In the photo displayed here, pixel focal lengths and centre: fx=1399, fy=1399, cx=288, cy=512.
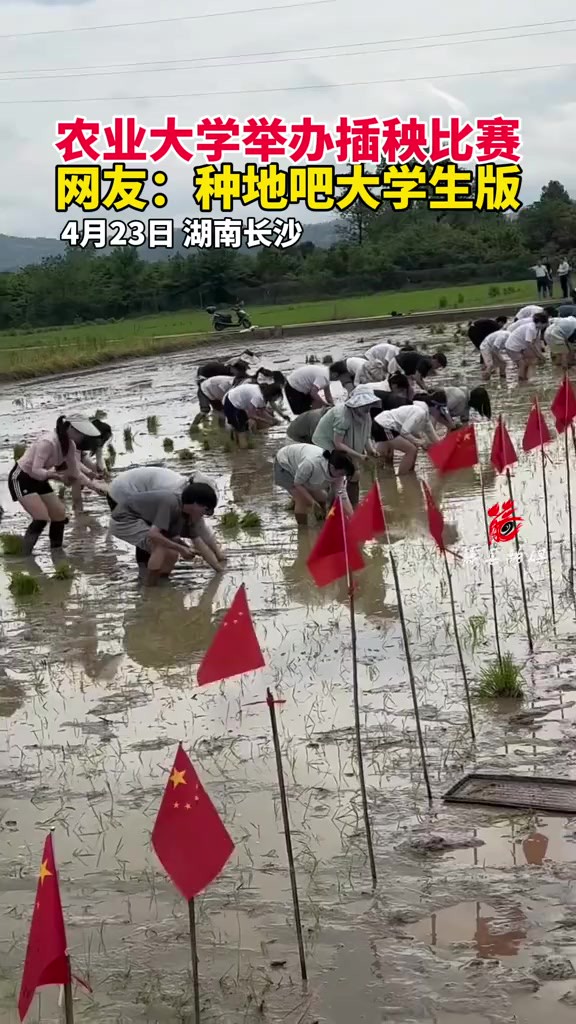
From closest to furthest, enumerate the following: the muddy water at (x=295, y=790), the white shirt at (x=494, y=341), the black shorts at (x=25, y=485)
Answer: the muddy water at (x=295, y=790), the black shorts at (x=25, y=485), the white shirt at (x=494, y=341)

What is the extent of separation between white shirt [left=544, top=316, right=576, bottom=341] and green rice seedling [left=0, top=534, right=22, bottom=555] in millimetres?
10642

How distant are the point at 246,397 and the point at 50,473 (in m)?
5.68

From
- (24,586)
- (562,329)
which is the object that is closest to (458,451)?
(24,586)

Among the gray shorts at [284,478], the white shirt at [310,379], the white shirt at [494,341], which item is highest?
the white shirt at [494,341]

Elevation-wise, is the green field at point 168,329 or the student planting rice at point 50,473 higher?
the green field at point 168,329

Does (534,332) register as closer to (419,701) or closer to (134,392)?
(134,392)

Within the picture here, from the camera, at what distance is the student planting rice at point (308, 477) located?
10.9m

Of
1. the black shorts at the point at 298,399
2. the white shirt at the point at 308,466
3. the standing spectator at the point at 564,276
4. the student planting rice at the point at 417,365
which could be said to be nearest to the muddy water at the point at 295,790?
the white shirt at the point at 308,466

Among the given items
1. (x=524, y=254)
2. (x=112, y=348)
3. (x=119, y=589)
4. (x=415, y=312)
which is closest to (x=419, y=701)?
(x=119, y=589)

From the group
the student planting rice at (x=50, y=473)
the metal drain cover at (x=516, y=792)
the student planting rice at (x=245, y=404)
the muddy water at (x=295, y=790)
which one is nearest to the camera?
the muddy water at (x=295, y=790)

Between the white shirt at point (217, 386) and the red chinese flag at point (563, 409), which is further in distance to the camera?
the white shirt at point (217, 386)

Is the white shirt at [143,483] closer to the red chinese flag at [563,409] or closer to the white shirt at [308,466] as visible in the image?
the white shirt at [308,466]

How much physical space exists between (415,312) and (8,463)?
22.8 metres

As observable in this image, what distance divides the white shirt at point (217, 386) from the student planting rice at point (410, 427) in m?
5.12
